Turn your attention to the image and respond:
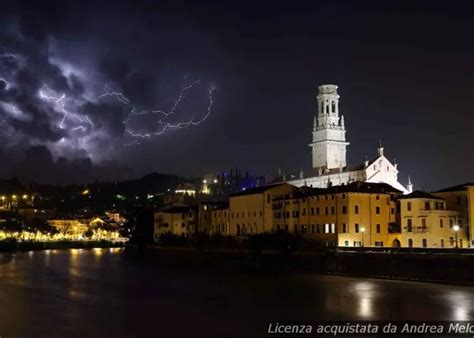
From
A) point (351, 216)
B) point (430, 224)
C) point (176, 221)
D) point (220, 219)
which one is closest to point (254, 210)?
point (220, 219)

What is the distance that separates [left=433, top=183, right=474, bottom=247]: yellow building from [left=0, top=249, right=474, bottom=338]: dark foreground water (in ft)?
49.6

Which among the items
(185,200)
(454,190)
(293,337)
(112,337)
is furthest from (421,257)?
(185,200)

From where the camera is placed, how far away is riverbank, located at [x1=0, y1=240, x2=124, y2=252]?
122 meters

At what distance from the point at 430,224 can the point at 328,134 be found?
5632cm

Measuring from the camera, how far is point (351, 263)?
177ft

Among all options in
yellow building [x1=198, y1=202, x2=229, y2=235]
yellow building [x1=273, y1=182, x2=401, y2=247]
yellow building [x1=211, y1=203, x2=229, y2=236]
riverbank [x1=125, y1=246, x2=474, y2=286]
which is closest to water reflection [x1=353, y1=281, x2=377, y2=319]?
riverbank [x1=125, y1=246, x2=474, y2=286]

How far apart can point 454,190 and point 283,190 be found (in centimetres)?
2171

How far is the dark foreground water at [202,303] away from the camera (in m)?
29.7

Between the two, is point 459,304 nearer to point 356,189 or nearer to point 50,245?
point 356,189

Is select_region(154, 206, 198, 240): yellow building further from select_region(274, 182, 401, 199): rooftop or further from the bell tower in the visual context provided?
select_region(274, 182, 401, 199): rooftop

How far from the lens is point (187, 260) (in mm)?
79062

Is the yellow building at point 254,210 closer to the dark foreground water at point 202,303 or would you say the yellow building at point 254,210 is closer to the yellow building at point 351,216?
the yellow building at point 351,216

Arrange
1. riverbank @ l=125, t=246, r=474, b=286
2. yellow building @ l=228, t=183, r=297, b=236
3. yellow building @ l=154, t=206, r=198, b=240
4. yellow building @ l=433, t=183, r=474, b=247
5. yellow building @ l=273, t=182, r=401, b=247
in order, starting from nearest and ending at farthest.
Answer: riverbank @ l=125, t=246, r=474, b=286 → yellow building @ l=433, t=183, r=474, b=247 → yellow building @ l=273, t=182, r=401, b=247 → yellow building @ l=228, t=183, r=297, b=236 → yellow building @ l=154, t=206, r=198, b=240

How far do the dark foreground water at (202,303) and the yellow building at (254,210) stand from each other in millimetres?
20690
